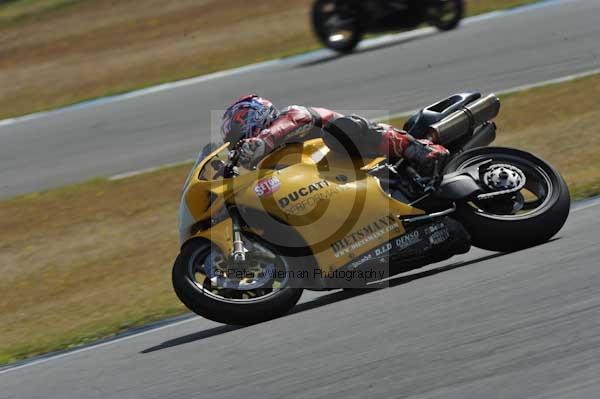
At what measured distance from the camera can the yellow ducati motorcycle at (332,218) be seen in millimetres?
5965

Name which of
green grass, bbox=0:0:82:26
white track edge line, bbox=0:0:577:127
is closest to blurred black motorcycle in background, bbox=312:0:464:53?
white track edge line, bbox=0:0:577:127

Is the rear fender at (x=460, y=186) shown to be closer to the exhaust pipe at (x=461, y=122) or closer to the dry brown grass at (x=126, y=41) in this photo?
the exhaust pipe at (x=461, y=122)

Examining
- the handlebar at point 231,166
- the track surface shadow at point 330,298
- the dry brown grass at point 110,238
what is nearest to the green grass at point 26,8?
the dry brown grass at point 110,238

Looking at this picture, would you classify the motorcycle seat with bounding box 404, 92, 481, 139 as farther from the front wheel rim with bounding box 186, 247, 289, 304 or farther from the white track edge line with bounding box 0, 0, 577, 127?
the white track edge line with bounding box 0, 0, 577, 127

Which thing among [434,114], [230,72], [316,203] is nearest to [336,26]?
[230,72]

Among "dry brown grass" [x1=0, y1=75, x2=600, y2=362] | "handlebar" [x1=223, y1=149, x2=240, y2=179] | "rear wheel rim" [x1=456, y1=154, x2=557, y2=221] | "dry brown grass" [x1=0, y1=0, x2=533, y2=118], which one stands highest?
"handlebar" [x1=223, y1=149, x2=240, y2=179]

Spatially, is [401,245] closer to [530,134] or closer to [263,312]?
[263,312]

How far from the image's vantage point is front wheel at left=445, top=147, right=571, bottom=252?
6.15 metres

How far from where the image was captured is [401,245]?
614cm

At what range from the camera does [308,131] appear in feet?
20.5

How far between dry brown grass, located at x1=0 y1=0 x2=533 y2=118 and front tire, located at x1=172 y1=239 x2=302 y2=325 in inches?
387

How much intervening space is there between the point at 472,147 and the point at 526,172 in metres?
0.43

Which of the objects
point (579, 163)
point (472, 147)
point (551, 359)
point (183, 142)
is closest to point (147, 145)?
point (183, 142)

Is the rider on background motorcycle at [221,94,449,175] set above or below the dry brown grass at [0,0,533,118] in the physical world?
above
